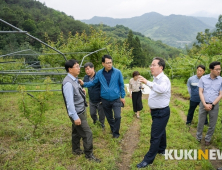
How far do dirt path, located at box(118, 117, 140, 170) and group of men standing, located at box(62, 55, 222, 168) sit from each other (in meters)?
0.28

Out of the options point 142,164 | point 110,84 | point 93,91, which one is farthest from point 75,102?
point 142,164

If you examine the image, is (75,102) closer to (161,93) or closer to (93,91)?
(93,91)

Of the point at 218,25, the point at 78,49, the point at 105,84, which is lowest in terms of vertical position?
the point at 105,84

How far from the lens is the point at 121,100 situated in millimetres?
3795

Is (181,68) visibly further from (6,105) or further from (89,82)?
(6,105)

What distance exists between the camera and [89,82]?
3811 millimetres

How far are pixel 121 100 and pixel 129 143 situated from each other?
1.05 m

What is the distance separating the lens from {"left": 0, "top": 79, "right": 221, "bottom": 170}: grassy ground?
304 cm

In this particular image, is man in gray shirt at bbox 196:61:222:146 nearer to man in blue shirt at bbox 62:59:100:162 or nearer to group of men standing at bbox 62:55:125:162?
group of men standing at bbox 62:55:125:162

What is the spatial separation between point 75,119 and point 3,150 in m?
2.01

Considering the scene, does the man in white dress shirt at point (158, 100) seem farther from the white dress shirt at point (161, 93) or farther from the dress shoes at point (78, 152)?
the dress shoes at point (78, 152)

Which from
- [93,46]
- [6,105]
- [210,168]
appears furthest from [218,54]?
[6,105]

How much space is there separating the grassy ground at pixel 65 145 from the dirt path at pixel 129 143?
72 millimetres

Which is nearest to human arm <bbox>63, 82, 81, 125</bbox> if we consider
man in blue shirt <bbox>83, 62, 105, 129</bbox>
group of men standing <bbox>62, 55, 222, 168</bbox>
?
group of men standing <bbox>62, 55, 222, 168</bbox>
